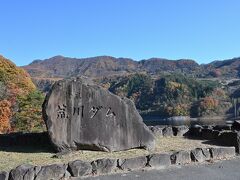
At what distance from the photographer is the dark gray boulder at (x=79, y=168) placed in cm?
1055

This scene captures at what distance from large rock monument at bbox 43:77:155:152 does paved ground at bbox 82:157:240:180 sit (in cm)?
284

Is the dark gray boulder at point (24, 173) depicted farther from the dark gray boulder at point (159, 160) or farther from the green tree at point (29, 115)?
the green tree at point (29, 115)

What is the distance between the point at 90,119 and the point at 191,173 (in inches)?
173

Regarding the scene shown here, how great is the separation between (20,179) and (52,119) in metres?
3.94

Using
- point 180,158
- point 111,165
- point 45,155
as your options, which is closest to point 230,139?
point 180,158

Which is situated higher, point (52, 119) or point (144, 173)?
point (52, 119)

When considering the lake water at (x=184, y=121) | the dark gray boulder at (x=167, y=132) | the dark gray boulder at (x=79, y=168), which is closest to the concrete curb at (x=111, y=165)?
the dark gray boulder at (x=79, y=168)

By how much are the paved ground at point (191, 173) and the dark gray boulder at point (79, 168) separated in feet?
1.09

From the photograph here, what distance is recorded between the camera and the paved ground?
1059 centimetres

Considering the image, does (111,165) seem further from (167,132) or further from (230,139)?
(167,132)

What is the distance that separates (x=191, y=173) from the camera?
435 inches

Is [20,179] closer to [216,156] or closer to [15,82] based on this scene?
[216,156]

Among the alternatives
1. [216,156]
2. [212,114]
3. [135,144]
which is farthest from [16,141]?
[212,114]

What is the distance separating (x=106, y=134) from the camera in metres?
13.9
